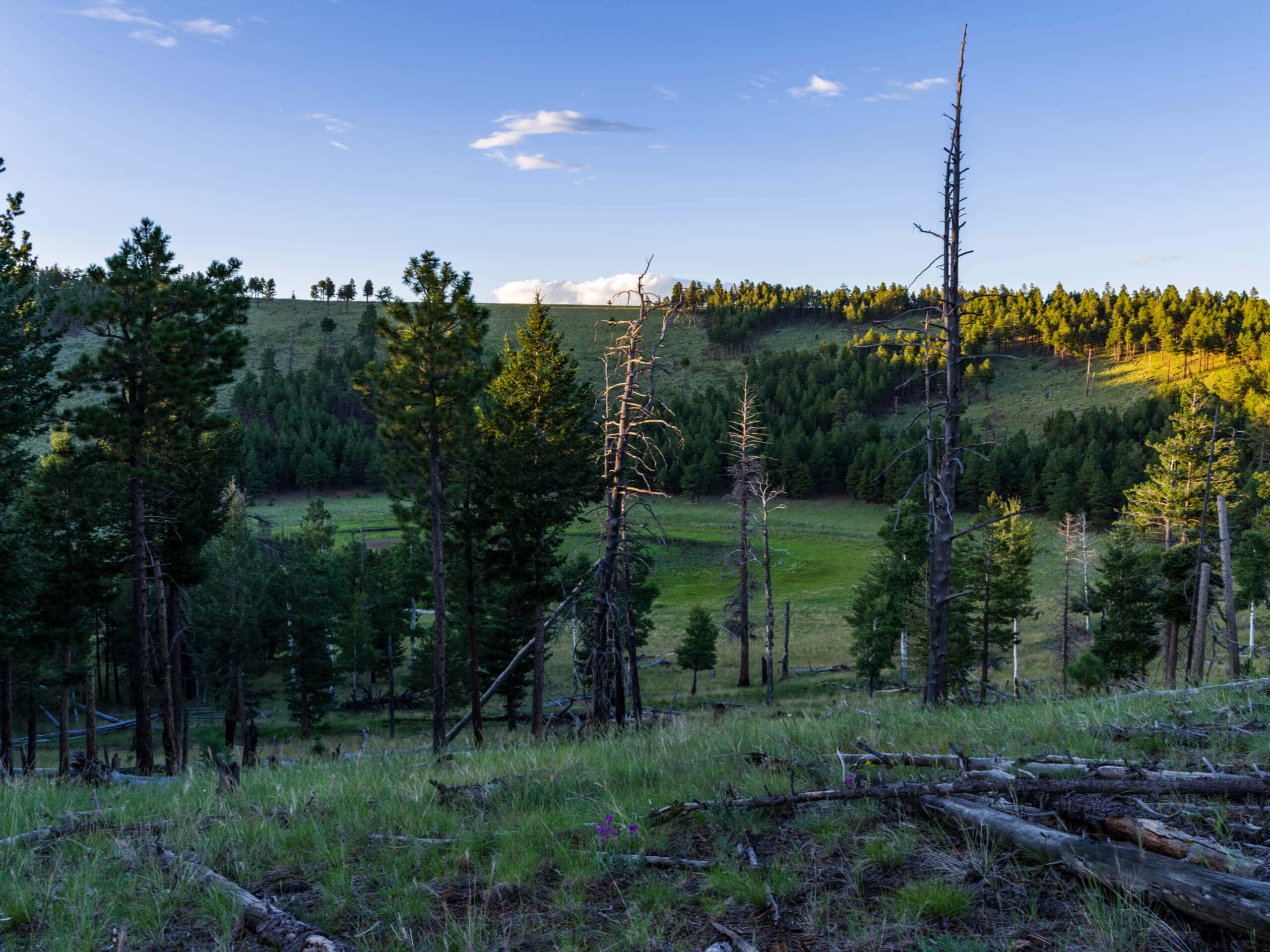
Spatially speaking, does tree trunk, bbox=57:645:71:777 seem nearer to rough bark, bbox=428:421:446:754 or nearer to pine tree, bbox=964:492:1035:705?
rough bark, bbox=428:421:446:754

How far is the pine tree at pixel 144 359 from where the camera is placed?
18.3 metres

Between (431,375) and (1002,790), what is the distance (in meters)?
19.7

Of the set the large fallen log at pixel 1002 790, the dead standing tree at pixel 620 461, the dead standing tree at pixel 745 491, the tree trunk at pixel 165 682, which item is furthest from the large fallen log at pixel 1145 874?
the dead standing tree at pixel 745 491

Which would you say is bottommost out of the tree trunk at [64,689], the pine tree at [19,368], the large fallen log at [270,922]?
the tree trunk at [64,689]

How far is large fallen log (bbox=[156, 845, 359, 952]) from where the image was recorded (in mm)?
3445

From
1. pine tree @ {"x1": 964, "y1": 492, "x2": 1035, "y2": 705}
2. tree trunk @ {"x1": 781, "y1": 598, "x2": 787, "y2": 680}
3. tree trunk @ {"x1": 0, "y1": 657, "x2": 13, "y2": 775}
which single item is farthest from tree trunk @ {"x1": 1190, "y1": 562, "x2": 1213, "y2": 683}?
tree trunk @ {"x1": 0, "y1": 657, "x2": 13, "y2": 775}

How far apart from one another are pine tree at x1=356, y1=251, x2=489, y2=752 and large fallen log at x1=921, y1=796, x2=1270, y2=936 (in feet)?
61.7

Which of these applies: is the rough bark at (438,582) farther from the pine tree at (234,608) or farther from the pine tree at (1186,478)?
the pine tree at (1186,478)

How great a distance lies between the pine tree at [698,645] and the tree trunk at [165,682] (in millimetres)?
26798

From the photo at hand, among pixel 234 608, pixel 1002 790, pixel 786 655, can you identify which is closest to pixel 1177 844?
pixel 1002 790

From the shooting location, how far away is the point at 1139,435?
92500 mm

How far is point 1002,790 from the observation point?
4.50 metres

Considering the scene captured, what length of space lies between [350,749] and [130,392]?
893 inches

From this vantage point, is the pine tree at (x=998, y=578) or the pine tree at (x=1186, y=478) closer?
the pine tree at (x=1186, y=478)
